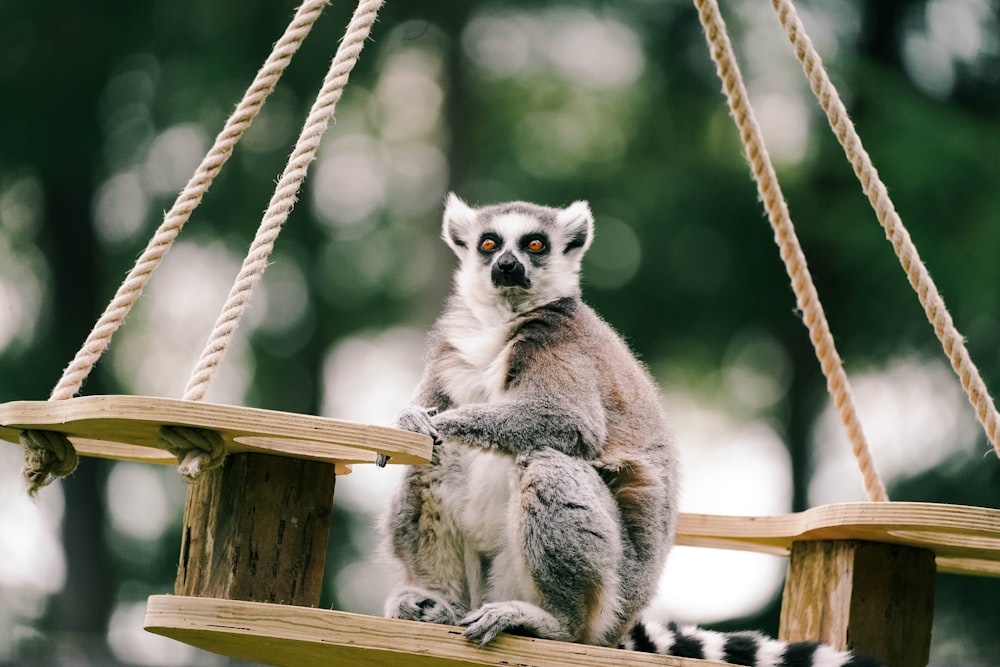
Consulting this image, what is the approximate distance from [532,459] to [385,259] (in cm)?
706

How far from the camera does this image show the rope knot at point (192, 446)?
2824mm

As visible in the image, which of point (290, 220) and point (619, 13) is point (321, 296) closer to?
point (290, 220)

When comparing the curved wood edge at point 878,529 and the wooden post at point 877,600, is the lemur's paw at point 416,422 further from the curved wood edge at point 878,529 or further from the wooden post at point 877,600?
the wooden post at point 877,600

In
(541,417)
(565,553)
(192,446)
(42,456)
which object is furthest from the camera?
(541,417)

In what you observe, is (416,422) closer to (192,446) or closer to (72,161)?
(192,446)

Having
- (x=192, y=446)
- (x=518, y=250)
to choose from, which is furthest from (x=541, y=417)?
(x=192, y=446)

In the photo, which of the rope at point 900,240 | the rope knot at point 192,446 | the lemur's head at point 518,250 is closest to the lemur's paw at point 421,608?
the rope knot at point 192,446

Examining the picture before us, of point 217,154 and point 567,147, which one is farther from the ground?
point 567,147

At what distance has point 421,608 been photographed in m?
3.39

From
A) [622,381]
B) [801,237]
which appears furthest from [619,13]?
[622,381]

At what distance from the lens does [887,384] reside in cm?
892

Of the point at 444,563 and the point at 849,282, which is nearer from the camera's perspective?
the point at 444,563

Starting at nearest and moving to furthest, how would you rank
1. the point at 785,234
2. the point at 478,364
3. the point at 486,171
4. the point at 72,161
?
1. the point at 478,364
2. the point at 785,234
3. the point at 486,171
4. the point at 72,161

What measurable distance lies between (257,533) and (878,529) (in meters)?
1.77
